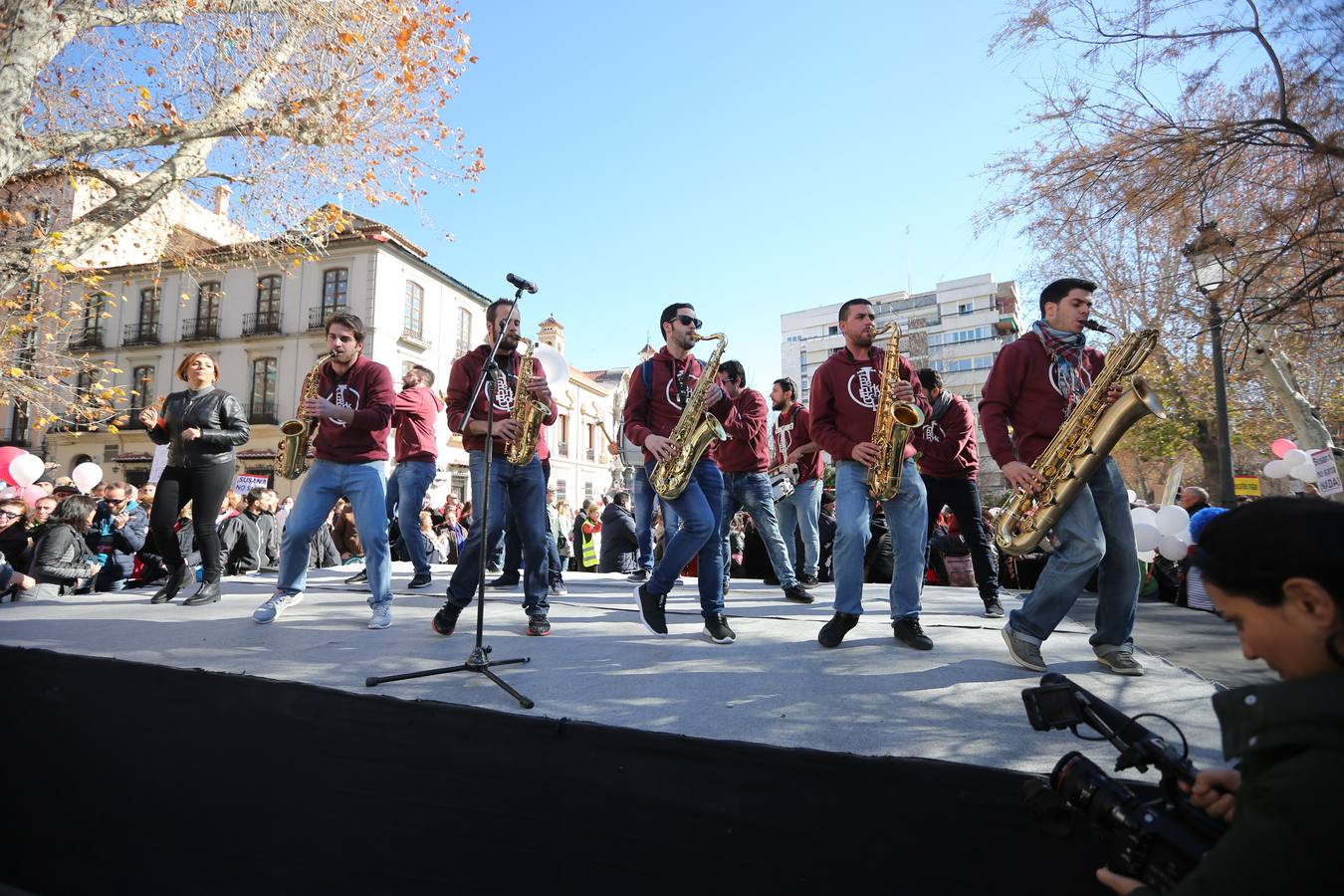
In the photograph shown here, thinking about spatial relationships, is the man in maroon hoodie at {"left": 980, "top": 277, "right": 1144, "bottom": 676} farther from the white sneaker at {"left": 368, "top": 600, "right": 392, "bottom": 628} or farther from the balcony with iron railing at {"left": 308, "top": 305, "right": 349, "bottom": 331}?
the balcony with iron railing at {"left": 308, "top": 305, "right": 349, "bottom": 331}

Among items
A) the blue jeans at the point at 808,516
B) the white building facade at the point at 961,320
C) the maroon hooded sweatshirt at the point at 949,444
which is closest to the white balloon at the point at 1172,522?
the maroon hooded sweatshirt at the point at 949,444

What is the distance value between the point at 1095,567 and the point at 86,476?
47.8 ft

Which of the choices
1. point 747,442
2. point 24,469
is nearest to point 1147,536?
point 747,442

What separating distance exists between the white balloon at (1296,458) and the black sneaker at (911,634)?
11.3 meters

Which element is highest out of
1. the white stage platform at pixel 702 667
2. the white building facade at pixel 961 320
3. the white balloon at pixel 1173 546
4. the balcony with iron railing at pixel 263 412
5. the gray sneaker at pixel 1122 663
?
the white building facade at pixel 961 320

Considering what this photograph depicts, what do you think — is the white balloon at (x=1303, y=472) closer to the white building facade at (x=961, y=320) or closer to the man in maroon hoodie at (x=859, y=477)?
the man in maroon hoodie at (x=859, y=477)

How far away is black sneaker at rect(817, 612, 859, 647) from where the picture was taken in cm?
393

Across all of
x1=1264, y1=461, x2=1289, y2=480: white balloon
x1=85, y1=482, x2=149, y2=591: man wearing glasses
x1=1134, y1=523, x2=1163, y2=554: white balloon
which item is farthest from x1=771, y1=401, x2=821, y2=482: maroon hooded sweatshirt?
x1=1264, y1=461, x2=1289, y2=480: white balloon

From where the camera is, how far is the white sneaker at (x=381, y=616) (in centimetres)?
459

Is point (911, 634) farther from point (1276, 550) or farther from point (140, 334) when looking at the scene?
point (140, 334)

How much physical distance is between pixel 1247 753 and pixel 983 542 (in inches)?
195

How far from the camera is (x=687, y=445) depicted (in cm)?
450

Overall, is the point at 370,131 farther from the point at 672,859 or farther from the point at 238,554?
the point at 672,859

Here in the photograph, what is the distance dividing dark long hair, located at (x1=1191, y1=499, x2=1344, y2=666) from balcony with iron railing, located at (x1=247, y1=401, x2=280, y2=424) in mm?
34332
